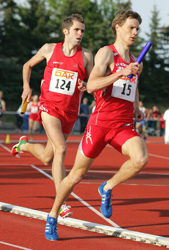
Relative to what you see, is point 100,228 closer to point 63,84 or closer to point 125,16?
point 63,84

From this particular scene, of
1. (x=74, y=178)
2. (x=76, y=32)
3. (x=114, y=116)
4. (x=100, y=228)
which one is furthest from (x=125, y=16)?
(x=100, y=228)

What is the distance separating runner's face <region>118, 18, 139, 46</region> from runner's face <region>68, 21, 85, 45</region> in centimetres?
118

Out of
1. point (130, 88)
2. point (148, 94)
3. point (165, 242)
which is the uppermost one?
point (130, 88)

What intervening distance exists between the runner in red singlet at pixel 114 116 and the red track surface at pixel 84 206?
1.25 ft

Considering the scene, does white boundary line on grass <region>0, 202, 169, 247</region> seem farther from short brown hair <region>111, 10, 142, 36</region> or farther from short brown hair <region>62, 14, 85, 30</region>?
short brown hair <region>62, 14, 85, 30</region>

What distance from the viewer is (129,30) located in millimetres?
4367

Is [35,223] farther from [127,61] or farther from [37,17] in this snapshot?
[37,17]

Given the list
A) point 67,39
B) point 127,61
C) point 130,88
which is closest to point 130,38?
point 127,61

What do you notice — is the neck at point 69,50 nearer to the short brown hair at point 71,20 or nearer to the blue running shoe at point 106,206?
the short brown hair at point 71,20

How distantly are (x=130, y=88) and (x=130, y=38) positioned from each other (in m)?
0.50

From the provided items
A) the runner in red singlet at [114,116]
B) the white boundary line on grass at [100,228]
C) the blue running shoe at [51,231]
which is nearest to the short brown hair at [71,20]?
the runner in red singlet at [114,116]

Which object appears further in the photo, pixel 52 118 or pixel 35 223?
pixel 52 118

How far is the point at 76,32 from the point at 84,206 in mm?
2289

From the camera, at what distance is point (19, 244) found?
4.06 meters
